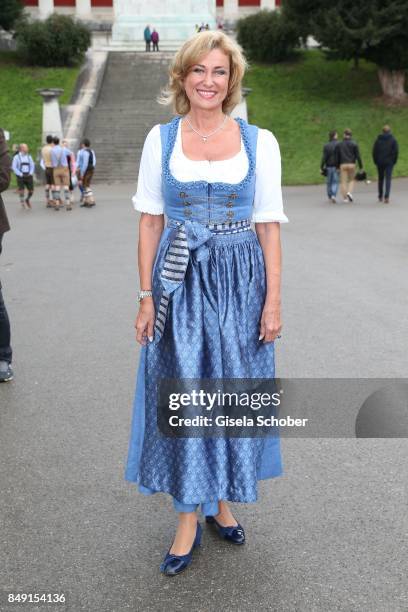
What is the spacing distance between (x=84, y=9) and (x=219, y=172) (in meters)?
50.5

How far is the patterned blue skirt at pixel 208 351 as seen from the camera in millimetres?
3164

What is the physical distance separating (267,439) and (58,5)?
171ft

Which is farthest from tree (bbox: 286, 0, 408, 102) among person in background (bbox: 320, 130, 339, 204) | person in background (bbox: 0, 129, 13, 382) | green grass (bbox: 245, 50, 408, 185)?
person in background (bbox: 0, 129, 13, 382)

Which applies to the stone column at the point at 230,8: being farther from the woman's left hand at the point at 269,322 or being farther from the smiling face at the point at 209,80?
the woman's left hand at the point at 269,322

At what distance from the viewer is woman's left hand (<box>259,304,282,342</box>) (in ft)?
10.7

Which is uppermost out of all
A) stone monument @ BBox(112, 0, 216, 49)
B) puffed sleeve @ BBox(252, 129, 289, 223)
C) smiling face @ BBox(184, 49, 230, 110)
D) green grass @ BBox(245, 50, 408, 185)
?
stone monument @ BBox(112, 0, 216, 49)

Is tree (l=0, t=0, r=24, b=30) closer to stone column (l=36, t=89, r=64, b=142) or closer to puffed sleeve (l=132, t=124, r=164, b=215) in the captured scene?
stone column (l=36, t=89, r=64, b=142)

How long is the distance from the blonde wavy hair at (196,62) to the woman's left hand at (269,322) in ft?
2.86

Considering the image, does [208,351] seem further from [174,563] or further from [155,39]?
[155,39]

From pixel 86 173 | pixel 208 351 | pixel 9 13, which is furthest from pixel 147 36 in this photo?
pixel 208 351

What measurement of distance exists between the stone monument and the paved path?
35.7 meters

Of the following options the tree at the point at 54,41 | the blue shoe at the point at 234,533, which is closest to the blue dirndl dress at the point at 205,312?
the blue shoe at the point at 234,533

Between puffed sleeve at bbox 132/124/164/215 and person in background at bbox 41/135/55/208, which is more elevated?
puffed sleeve at bbox 132/124/164/215

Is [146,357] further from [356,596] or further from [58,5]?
[58,5]
